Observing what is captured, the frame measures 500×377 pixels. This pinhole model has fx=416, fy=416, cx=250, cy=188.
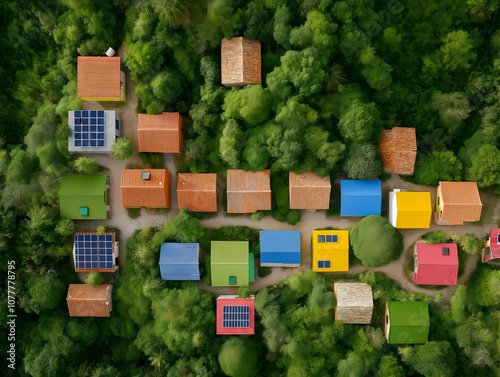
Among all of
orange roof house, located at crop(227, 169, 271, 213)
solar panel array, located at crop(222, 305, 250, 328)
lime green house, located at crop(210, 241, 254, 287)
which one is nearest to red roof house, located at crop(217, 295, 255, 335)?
solar panel array, located at crop(222, 305, 250, 328)

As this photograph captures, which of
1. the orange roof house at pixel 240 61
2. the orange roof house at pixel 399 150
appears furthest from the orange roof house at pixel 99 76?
the orange roof house at pixel 399 150

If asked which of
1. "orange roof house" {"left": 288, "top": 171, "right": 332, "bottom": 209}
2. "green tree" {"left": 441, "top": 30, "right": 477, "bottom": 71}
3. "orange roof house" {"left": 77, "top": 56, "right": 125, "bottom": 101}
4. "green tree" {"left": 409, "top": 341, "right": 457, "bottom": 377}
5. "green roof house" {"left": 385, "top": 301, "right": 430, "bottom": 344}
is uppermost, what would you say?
"green tree" {"left": 441, "top": 30, "right": 477, "bottom": 71}

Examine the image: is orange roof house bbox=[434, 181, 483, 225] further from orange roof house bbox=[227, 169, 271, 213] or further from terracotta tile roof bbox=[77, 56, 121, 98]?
terracotta tile roof bbox=[77, 56, 121, 98]

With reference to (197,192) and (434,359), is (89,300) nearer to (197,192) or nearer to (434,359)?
(197,192)

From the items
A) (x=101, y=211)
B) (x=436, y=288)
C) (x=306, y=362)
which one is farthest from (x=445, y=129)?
(x=101, y=211)

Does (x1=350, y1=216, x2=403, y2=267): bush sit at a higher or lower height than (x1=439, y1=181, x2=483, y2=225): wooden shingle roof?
lower

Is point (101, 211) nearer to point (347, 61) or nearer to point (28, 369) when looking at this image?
point (28, 369)

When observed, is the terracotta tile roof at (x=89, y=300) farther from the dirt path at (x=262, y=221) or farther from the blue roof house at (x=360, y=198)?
the blue roof house at (x=360, y=198)

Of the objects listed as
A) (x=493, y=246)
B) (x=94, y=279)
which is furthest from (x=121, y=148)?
(x=493, y=246)

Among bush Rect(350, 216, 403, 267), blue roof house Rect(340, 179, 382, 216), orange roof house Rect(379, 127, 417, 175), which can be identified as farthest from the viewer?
orange roof house Rect(379, 127, 417, 175)
